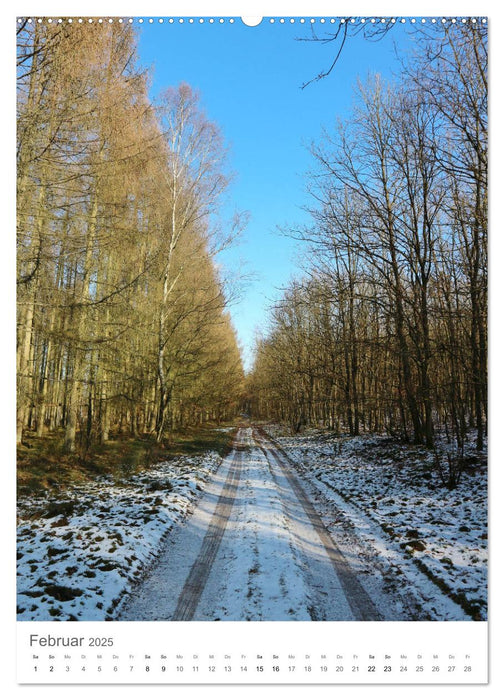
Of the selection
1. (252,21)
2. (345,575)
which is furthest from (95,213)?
(345,575)

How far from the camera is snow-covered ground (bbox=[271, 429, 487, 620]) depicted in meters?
3.04

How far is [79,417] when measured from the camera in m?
13.1

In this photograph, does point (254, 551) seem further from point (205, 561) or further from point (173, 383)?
point (173, 383)

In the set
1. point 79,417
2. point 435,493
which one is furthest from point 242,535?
point 79,417

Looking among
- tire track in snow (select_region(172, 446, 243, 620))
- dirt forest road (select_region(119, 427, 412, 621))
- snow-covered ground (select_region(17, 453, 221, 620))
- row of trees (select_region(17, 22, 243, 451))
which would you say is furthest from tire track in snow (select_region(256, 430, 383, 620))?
row of trees (select_region(17, 22, 243, 451))

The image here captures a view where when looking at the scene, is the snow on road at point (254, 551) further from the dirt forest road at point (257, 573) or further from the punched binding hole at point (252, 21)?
the punched binding hole at point (252, 21)

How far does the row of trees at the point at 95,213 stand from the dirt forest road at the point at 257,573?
2450 mm

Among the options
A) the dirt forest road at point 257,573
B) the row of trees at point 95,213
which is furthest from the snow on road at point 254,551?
the row of trees at point 95,213

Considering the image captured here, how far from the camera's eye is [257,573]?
146 inches

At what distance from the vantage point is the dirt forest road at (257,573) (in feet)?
9.46

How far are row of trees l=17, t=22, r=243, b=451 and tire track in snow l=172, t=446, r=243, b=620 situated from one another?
100.0 inches

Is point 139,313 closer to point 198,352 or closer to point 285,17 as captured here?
point 198,352

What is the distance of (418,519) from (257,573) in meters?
2.75
